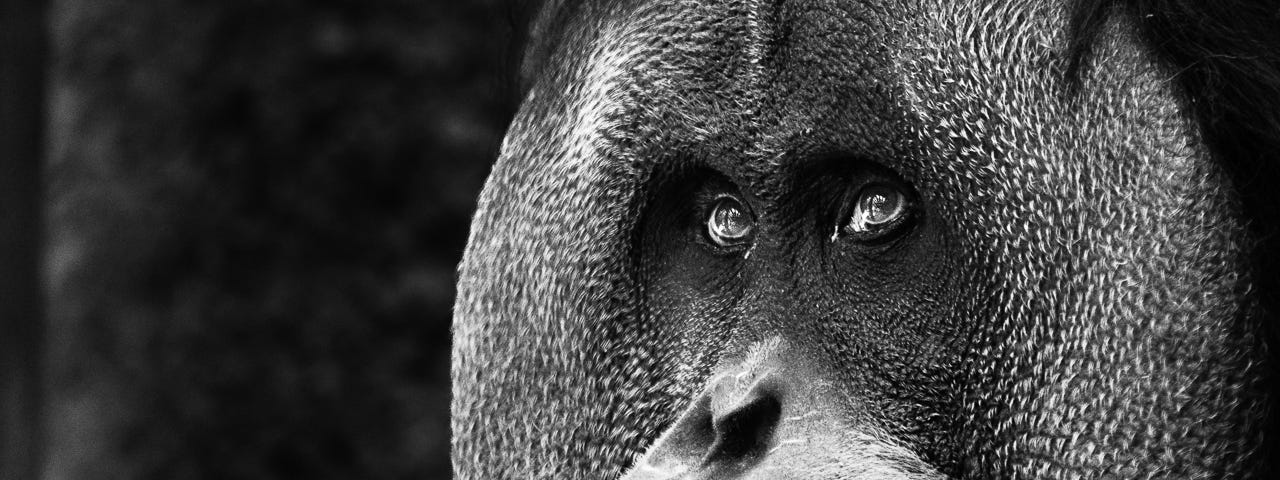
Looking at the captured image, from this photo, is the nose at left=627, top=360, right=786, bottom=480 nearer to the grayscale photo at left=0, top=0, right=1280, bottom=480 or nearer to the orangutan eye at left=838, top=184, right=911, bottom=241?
the grayscale photo at left=0, top=0, right=1280, bottom=480

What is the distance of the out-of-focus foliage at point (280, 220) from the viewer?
403cm

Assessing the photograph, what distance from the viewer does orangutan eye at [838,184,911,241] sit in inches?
70.7

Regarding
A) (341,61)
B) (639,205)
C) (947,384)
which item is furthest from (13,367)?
(947,384)

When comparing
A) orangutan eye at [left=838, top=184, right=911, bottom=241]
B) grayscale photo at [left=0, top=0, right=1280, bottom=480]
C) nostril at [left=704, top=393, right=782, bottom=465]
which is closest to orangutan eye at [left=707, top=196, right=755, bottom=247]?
grayscale photo at [left=0, top=0, right=1280, bottom=480]

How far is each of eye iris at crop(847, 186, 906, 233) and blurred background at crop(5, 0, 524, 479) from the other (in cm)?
223

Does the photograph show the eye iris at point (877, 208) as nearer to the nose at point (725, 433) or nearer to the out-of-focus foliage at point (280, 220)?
the nose at point (725, 433)

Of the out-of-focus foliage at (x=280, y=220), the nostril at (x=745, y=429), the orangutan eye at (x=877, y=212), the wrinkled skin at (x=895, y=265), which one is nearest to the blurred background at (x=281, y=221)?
the out-of-focus foliage at (x=280, y=220)

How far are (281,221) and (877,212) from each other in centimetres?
254

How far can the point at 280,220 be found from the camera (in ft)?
13.4

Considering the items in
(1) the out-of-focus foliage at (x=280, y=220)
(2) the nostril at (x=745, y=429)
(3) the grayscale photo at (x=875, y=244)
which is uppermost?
(1) the out-of-focus foliage at (x=280, y=220)

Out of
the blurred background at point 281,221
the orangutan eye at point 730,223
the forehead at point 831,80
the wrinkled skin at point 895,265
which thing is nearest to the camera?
the wrinkled skin at point 895,265

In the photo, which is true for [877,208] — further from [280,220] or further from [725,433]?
[280,220]

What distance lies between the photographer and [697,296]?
1959 mm

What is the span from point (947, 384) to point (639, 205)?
470 mm
